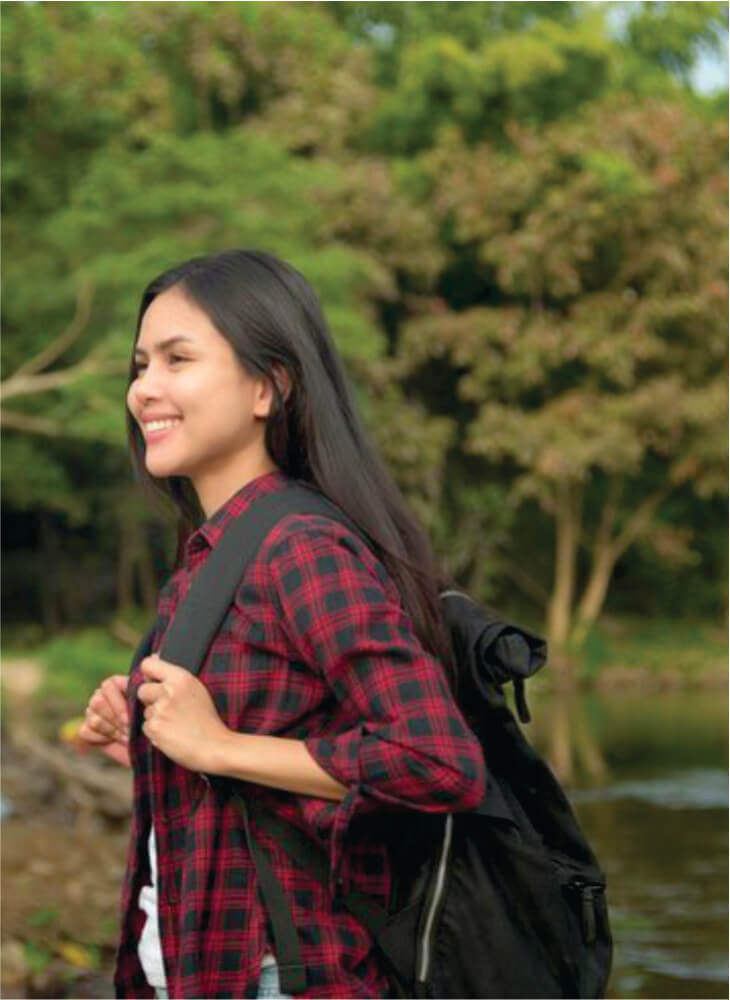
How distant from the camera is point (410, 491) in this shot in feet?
54.6

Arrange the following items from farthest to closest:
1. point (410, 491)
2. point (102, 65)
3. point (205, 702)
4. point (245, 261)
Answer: point (410, 491) < point (102, 65) < point (245, 261) < point (205, 702)

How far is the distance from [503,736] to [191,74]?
1515 cm

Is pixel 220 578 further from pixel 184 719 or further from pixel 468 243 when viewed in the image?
pixel 468 243

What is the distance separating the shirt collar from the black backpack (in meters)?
0.03

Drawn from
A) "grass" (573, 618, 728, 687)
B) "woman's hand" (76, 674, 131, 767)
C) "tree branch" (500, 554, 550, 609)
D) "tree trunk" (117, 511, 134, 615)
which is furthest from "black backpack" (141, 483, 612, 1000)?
"tree branch" (500, 554, 550, 609)

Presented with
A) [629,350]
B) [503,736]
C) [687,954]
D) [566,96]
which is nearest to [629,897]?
[687,954]

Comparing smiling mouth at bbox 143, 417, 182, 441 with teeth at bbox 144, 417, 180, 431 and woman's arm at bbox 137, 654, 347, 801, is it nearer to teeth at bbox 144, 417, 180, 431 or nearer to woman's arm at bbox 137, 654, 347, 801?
teeth at bbox 144, 417, 180, 431

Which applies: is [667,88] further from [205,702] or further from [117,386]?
[205,702]

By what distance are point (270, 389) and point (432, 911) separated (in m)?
0.47

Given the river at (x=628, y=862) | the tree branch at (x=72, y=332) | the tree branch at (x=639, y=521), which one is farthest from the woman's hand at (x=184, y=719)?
the tree branch at (x=639, y=521)

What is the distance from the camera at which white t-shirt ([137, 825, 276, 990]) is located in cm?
151

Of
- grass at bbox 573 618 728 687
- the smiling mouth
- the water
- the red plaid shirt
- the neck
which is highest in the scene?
the smiling mouth

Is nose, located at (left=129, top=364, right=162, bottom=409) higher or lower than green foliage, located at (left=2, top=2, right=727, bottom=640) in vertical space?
lower

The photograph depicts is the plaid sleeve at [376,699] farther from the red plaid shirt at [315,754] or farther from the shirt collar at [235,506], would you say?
the shirt collar at [235,506]
